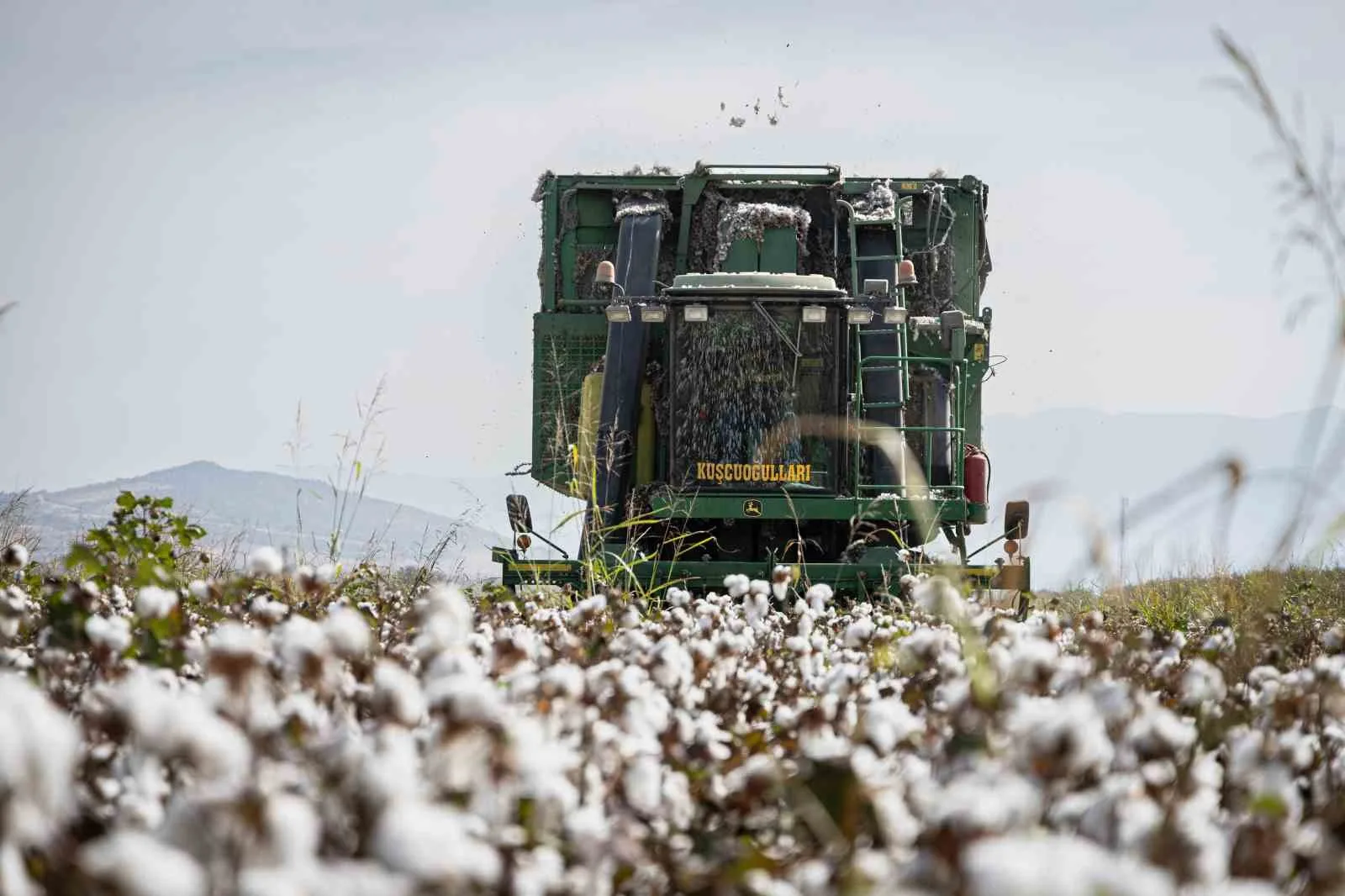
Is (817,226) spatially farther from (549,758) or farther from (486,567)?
(549,758)

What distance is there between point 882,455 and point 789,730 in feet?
26.5

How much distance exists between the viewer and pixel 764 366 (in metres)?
11.3

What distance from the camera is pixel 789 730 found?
3.57 meters

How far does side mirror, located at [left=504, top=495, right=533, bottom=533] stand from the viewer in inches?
451

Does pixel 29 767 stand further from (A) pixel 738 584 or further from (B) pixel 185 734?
(A) pixel 738 584

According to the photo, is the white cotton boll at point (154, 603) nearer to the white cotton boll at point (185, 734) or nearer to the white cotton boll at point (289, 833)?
the white cotton boll at point (185, 734)

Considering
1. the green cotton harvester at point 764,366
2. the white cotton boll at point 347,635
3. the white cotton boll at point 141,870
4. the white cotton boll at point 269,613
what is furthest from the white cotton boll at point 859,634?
the green cotton harvester at point 764,366

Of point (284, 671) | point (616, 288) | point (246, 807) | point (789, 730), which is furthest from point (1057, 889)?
point (616, 288)

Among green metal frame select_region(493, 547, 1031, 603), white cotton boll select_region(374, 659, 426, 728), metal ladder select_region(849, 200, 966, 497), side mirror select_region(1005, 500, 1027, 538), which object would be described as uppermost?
metal ladder select_region(849, 200, 966, 497)

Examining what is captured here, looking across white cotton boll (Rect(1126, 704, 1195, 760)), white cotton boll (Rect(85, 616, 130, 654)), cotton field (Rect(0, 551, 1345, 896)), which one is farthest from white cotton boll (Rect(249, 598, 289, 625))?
white cotton boll (Rect(1126, 704, 1195, 760))

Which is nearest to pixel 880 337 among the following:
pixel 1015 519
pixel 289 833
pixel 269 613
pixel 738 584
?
pixel 1015 519

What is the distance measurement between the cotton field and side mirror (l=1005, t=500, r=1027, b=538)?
6.97 meters

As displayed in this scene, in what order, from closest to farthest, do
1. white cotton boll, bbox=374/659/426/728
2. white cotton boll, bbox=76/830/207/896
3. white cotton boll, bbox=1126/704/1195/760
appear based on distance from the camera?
1. white cotton boll, bbox=76/830/207/896
2. white cotton boll, bbox=374/659/426/728
3. white cotton boll, bbox=1126/704/1195/760

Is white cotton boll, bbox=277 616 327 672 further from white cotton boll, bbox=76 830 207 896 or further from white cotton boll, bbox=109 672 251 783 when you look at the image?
white cotton boll, bbox=76 830 207 896
